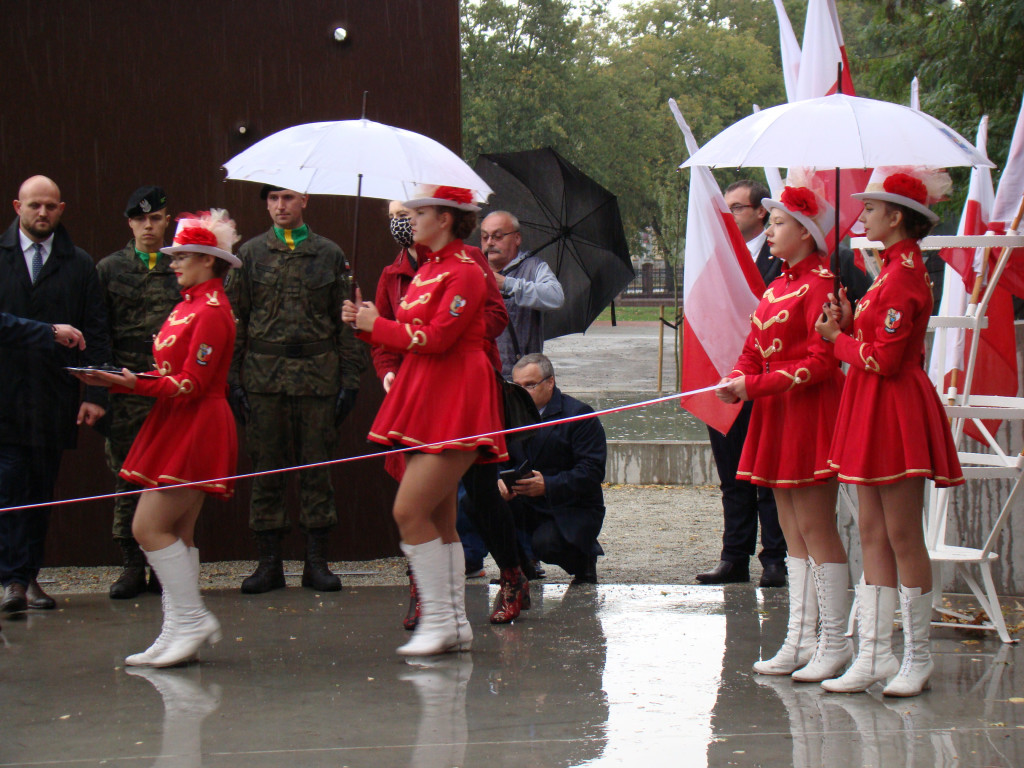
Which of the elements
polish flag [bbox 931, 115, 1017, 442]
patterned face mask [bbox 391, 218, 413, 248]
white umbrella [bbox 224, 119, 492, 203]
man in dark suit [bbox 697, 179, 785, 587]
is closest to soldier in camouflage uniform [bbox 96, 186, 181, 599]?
patterned face mask [bbox 391, 218, 413, 248]

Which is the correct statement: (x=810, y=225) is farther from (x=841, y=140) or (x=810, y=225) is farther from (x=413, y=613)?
(x=413, y=613)

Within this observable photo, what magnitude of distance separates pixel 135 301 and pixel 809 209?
11.3 ft

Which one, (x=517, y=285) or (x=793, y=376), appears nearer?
(x=793, y=376)

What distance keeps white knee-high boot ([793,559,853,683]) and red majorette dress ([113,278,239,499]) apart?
2.23 meters

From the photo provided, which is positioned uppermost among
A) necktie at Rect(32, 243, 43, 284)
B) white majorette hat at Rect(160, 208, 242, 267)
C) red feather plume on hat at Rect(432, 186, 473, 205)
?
red feather plume on hat at Rect(432, 186, 473, 205)

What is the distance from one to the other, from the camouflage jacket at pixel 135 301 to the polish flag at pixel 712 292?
2595mm

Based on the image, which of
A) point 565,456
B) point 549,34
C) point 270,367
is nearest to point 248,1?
point 270,367

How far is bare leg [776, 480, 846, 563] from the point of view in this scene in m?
4.44

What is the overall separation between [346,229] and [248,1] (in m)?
1.38

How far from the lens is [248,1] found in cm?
707

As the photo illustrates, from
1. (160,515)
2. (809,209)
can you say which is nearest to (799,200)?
(809,209)

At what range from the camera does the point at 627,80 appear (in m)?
47.7

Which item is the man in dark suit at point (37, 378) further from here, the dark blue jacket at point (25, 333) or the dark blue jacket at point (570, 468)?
the dark blue jacket at point (570, 468)

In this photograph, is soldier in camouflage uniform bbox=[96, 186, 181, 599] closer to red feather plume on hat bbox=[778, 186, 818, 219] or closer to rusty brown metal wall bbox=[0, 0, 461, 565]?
rusty brown metal wall bbox=[0, 0, 461, 565]
